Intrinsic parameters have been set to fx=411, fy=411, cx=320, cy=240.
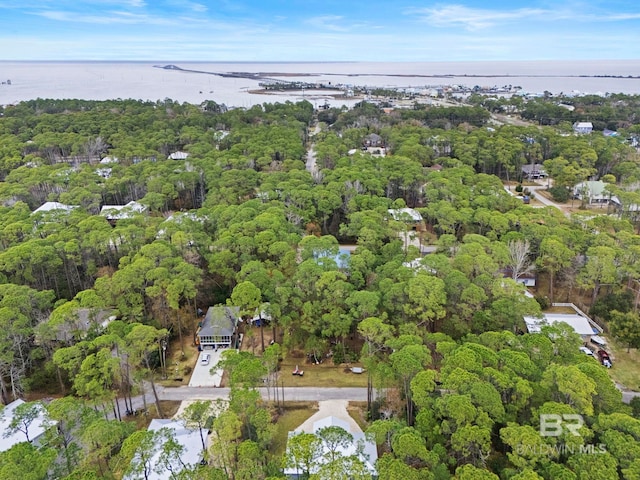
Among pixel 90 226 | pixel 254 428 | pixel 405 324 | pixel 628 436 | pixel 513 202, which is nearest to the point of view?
pixel 628 436

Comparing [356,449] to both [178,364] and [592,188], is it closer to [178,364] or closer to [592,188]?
[178,364]

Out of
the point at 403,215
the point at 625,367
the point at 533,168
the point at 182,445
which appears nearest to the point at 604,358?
the point at 625,367

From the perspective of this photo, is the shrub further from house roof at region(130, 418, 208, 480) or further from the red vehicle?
house roof at region(130, 418, 208, 480)

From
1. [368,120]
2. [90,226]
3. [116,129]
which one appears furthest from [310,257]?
[368,120]

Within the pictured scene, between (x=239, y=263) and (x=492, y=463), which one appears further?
(x=239, y=263)

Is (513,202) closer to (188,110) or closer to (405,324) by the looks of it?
(405,324)

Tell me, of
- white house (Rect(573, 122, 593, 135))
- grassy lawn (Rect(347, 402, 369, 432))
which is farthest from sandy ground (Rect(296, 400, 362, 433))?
white house (Rect(573, 122, 593, 135))

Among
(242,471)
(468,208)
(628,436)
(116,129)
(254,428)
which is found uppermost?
(116,129)

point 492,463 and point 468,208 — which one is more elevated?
point 468,208
